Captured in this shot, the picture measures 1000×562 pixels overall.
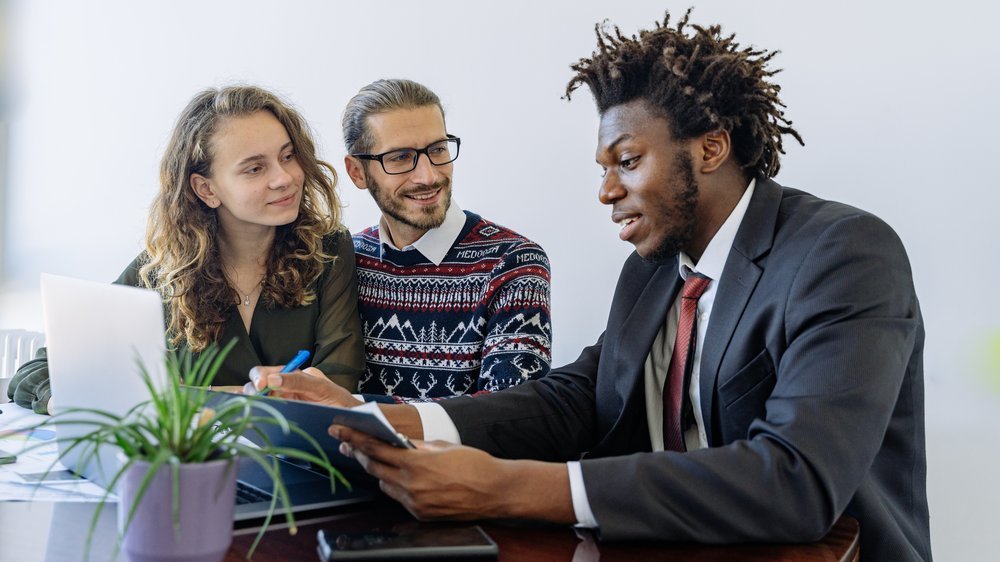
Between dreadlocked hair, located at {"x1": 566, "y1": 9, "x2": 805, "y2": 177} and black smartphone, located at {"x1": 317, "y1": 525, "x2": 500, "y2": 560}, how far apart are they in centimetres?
89

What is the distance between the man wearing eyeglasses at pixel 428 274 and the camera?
222 cm

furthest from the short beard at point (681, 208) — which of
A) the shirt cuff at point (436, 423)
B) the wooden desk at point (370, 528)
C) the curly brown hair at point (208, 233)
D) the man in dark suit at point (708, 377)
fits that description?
the curly brown hair at point (208, 233)

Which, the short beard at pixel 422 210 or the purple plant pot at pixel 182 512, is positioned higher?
the short beard at pixel 422 210

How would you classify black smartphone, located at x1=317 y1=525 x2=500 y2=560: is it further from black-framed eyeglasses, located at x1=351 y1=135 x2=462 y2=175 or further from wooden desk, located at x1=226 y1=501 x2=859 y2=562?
black-framed eyeglasses, located at x1=351 y1=135 x2=462 y2=175

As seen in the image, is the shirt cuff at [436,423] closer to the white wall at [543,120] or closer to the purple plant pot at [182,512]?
the purple plant pot at [182,512]

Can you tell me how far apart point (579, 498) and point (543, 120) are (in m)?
1.82

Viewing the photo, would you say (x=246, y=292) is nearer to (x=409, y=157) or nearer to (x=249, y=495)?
(x=409, y=157)

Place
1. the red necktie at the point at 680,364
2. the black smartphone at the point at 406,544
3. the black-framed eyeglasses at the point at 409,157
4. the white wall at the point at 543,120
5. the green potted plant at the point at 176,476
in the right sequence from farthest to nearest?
the black-framed eyeglasses at the point at 409,157 < the white wall at the point at 543,120 < the red necktie at the point at 680,364 < the black smartphone at the point at 406,544 < the green potted plant at the point at 176,476

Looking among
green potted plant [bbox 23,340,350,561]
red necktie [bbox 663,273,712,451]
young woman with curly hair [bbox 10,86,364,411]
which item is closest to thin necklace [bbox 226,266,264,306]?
young woman with curly hair [bbox 10,86,364,411]

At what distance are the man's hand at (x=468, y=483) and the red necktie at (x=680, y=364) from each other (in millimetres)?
510

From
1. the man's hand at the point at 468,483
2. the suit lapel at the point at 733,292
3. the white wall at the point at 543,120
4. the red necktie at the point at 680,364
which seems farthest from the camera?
the white wall at the point at 543,120

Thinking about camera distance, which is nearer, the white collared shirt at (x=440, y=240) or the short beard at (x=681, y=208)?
the short beard at (x=681, y=208)

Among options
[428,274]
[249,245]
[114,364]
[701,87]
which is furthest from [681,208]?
[249,245]

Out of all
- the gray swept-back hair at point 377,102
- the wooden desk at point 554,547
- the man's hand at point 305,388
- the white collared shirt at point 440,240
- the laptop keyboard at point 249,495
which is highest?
the gray swept-back hair at point 377,102
